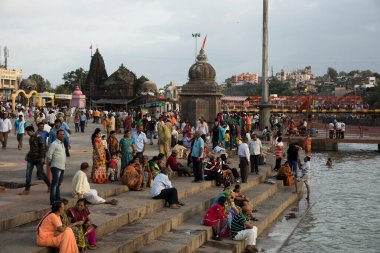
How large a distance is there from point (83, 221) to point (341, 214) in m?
8.55

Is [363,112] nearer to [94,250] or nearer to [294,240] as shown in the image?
[294,240]

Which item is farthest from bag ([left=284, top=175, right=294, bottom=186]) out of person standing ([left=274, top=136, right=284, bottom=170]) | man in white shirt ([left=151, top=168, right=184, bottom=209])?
man in white shirt ([left=151, top=168, right=184, bottom=209])

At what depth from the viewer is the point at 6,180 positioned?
11.4 metres

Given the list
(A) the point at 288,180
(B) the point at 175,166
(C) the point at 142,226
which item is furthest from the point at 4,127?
(C) the point at 142,226

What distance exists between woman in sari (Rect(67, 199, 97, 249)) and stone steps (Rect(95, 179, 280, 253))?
0.19 meters

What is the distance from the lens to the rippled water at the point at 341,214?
10766 millimetres

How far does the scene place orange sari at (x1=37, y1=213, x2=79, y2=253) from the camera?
6.91 metres

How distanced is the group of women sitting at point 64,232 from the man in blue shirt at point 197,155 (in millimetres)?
5663

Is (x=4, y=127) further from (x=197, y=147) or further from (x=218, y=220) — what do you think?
(x=218, y=220)

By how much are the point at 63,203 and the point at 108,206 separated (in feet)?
8.14

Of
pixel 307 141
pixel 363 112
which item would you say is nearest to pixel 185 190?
pixel 307 141

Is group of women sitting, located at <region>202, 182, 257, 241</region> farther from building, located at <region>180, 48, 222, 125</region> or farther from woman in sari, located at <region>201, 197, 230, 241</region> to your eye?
building, located at <region>180, 48, 222, 125</region>

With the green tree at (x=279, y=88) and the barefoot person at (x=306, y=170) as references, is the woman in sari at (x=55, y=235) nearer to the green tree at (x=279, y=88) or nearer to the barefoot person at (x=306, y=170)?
the barefoot person at (x=306, y=170)

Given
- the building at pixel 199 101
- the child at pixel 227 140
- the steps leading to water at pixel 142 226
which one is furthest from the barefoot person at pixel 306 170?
the building at pixel 199 101
